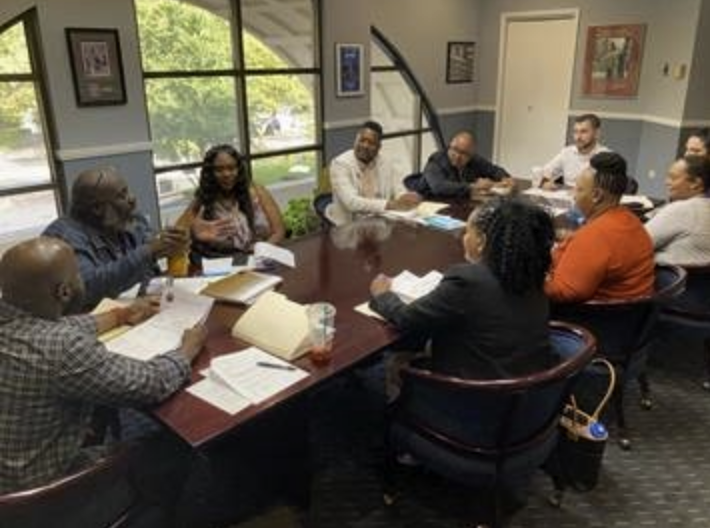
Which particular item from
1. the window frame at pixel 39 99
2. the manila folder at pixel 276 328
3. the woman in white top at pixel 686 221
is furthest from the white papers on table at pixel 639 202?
the window frame at pixel 39 99

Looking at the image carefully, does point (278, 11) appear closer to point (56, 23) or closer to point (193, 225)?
point (56, 23)

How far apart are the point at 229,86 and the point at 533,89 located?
150 inches

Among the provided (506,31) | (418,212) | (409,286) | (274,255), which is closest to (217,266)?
(274,255)

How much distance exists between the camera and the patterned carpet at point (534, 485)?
1929mm

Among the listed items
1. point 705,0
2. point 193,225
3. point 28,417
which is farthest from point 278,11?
point 28,417

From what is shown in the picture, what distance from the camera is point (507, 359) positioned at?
1.59 meters

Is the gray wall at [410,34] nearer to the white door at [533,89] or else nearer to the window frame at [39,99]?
the white door at [533,89]

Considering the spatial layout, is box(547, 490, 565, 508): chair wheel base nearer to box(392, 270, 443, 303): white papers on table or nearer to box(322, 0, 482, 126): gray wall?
box(392, 270, 443, 303): white papers on table

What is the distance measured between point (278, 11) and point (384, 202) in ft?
9.36

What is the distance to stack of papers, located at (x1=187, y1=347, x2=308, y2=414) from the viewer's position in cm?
138

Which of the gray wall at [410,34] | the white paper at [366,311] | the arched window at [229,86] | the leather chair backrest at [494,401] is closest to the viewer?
the leather chair backrest at [494,401]

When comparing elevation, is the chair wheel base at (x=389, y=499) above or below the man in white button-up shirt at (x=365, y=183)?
below

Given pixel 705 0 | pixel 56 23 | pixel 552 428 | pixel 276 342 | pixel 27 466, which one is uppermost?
pixel 705 0

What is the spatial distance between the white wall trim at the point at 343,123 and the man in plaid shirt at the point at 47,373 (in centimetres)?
449
